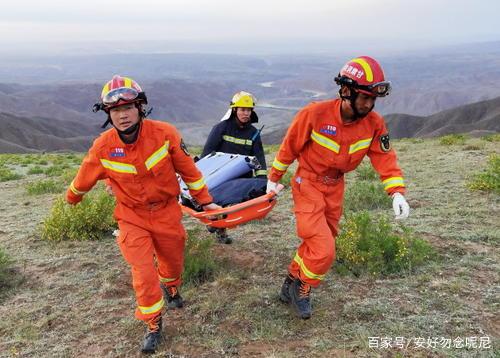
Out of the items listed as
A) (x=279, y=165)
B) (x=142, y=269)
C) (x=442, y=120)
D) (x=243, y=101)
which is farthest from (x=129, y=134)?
(x=442, y=120)

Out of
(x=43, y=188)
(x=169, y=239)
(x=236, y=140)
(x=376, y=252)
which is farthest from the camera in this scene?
(x=43, y=188)

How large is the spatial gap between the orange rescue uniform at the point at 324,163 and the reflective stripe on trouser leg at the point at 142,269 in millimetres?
1482

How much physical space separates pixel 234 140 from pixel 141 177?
2809 millimetres

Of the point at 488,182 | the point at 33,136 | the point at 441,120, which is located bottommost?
the point at 33,136

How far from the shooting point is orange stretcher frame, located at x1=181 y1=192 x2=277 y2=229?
492 cm

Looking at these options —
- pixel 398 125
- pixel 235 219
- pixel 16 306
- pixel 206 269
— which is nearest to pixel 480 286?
pixel 235 219

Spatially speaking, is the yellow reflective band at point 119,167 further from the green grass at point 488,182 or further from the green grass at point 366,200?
the green grass at point 488,182

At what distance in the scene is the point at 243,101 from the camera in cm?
672

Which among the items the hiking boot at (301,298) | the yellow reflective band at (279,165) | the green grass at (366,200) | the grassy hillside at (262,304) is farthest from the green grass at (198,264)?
the green grass at (366,200)

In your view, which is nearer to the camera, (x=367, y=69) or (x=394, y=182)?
(x=367, y=69)

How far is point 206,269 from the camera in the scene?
18.7 ft

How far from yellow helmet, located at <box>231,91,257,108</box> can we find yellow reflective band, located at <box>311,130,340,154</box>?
2343 mm

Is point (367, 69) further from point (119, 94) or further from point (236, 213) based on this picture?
point (119, 94)

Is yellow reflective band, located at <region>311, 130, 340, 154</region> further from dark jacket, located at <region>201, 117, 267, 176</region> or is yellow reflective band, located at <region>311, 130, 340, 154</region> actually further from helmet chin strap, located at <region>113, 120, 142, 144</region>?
dark jacket, located at <region>201, 117, 267, 176</region>
